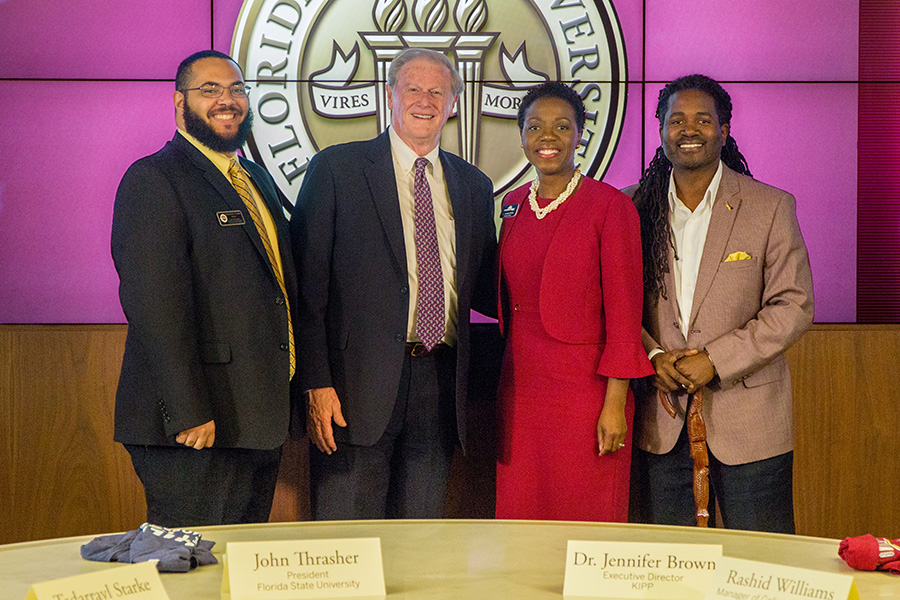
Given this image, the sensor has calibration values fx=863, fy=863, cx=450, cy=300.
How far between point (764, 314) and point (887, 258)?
1.38 m

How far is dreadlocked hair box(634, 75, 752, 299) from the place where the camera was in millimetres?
2586

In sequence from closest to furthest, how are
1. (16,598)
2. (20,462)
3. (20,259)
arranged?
(16,598)
(20,462)
(20,259)

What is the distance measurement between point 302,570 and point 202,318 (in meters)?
1.28

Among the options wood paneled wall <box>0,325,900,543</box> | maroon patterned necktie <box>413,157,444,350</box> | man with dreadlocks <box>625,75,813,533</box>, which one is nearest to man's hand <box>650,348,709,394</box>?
man with dreadlocks <box>625,75,813,533</box>

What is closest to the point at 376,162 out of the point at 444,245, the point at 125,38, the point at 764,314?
the point at 444,245

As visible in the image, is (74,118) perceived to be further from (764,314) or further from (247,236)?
(764,314)

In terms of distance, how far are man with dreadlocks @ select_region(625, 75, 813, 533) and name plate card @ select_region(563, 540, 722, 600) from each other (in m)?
1.33

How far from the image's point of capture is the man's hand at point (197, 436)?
7.30ft

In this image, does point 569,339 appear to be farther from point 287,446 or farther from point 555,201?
point 287,446

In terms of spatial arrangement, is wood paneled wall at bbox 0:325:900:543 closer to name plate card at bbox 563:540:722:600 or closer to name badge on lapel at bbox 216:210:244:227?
name badge on lapel at bbox 216:210:244:227

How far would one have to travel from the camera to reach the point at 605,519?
2.49 meters

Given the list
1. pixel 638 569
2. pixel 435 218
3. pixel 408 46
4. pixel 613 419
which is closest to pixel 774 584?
pixel 638 569

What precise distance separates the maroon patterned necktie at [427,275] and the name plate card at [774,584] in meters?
1.48

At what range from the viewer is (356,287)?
2.50 metres
